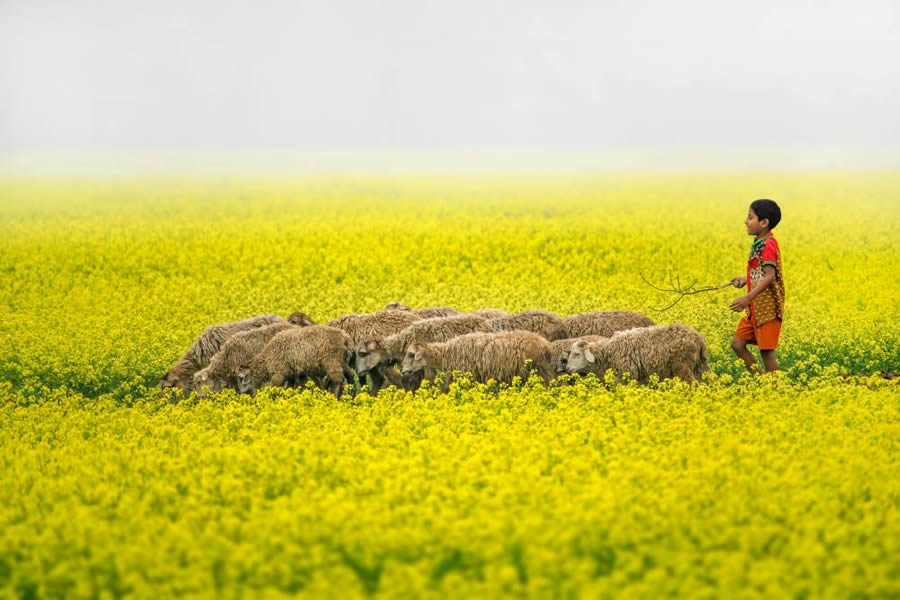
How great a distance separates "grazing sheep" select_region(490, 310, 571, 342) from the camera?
15.8 m

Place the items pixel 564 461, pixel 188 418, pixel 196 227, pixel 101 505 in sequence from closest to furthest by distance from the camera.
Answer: pixel 101 505, pixel 564 461, pixel 188 418, pixel 196 227

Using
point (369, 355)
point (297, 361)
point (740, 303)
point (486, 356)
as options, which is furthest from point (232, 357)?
point (740, 303)

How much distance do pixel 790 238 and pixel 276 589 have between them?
2812 cm

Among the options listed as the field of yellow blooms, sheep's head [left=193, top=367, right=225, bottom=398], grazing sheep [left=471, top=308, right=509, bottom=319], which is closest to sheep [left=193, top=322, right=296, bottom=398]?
sheep's head [left=193, top=367, right=225, bottom=398]

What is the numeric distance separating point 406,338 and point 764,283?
5.19 metres

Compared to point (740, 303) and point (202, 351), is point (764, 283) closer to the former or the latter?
point (740, 303)

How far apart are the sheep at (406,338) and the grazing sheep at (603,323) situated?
1528 mm

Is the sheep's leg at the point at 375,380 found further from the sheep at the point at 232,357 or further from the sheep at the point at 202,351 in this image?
the sheep at the point at 202,351

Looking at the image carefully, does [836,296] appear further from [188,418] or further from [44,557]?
[44,557]

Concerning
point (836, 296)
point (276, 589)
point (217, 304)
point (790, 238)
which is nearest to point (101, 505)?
point (276, 589)

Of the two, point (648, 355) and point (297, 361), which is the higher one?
point (648, 355)

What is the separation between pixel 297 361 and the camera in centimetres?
1438

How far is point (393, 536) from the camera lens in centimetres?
764

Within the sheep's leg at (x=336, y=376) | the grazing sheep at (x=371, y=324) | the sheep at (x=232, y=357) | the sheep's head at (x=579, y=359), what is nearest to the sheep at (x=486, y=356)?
the sheep's head at (x=579, y=359)
